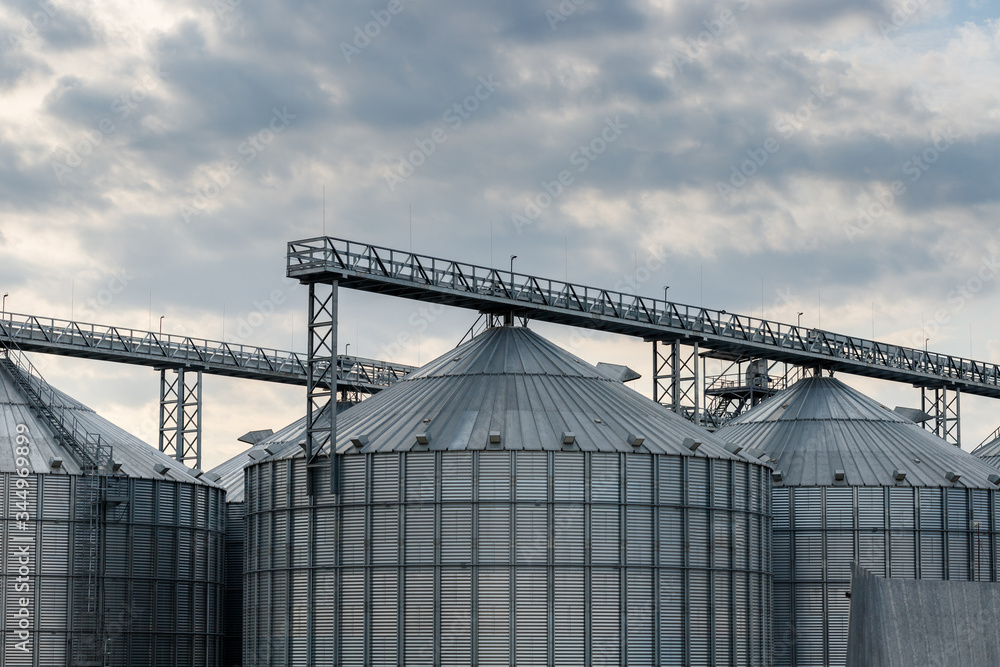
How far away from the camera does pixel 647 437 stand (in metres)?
71.0

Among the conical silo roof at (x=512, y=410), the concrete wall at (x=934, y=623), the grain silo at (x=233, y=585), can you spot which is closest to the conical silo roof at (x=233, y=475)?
the grain silo at (x=233, y=585)

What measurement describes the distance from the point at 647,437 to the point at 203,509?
2612cm

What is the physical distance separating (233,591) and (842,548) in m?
33.9

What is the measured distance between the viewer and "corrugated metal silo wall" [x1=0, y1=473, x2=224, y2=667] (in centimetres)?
7425

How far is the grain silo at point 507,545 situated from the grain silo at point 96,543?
864 cm

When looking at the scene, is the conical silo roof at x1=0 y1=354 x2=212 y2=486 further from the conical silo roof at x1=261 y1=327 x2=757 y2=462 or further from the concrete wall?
the concrete wall

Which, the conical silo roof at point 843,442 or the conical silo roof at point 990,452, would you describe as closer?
the conical silo roof at point 843,442

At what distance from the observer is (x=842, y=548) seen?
3250 inches

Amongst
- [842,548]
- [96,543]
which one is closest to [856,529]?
[842,548]

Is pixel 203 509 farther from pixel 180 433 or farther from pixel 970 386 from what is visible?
pixel 970 386

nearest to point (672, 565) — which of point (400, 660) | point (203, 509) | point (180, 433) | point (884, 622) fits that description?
point (400, 660)

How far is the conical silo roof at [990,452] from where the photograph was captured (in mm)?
112456

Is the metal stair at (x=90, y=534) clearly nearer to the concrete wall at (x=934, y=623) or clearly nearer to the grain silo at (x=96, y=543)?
the grain silo at (x=96, y=543)
